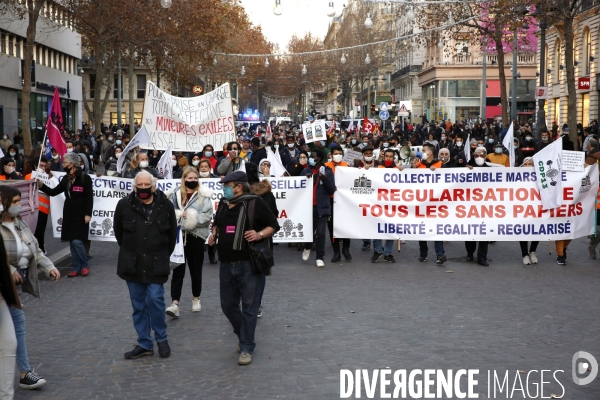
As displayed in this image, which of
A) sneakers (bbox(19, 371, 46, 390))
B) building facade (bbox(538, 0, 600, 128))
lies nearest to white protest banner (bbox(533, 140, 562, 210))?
sneakers (bbox(19, 371, 46, 390))

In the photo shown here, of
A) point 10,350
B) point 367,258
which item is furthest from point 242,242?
point 367,258

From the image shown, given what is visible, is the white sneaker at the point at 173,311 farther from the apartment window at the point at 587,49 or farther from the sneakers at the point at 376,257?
the apartment window at the point at 587,49

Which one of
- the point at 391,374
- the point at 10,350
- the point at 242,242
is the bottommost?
the point at 391,374

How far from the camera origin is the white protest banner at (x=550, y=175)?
13.8m

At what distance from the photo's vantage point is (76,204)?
12609 mm

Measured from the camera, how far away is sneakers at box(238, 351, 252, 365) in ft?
24.6

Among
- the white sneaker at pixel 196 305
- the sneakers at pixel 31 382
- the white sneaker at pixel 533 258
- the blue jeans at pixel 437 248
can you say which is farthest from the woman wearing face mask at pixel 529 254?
the sneakers at pixel 31 382

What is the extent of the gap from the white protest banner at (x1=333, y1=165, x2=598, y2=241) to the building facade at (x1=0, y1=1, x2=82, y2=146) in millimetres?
23463

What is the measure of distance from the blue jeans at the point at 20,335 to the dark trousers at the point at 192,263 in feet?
9.54

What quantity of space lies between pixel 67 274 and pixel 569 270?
7.44 m

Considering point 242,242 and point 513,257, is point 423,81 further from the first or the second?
point 242,242

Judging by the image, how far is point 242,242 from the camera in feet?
25.4

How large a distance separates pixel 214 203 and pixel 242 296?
22.1 feet

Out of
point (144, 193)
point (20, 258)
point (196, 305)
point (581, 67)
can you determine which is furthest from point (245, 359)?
point (581, 67)
